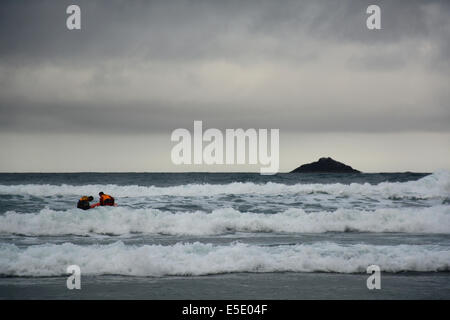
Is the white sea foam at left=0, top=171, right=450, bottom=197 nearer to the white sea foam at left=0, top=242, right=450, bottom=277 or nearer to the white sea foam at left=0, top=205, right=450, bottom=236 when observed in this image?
the white sea foam at left=0, top=205, right=450, bottom=236

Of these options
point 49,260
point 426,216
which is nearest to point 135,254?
point 49,260

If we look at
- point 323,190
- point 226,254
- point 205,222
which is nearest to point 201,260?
point 226,254

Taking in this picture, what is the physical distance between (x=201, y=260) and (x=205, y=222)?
6832 mm

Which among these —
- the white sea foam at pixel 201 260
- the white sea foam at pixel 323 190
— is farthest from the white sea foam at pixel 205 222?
the white sea foam at pixel 323 190

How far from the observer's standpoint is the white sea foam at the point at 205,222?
16.0m

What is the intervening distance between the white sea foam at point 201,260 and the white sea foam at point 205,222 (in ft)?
17.0

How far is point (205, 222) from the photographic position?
55.6ft

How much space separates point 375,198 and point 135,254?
19.8 metres

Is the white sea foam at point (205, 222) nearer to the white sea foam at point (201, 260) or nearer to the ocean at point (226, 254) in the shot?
the ocean at point (226, 254)

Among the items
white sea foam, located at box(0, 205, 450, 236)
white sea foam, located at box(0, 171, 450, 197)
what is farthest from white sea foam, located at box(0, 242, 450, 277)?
white sea foam, located at box(0, 171, 450, 197)

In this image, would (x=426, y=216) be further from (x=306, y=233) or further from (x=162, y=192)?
(x=162, y=192)

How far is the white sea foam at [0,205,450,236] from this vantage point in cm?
1599
